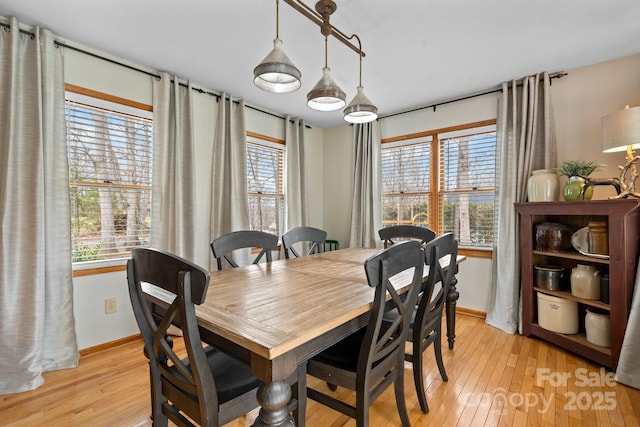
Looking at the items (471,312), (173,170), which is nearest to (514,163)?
(471,312)

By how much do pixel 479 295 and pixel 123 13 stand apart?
3.93 m

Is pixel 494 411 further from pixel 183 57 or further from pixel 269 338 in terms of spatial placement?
pixel 183 57

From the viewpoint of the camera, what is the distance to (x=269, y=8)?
74.0 inches

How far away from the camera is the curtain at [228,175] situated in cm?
314

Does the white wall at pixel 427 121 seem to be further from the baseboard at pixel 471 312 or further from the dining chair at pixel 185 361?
the dining chair at pixel 185 361

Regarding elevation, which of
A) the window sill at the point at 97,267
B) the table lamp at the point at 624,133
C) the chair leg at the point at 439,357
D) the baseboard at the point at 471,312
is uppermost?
the table lamp at the point at 624,133

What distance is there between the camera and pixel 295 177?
13.1 ft

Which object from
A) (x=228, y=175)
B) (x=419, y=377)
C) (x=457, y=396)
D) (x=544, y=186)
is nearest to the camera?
(x=419, y=377)

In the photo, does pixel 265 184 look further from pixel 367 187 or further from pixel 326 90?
pixel 326 90

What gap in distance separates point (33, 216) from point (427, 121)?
377 cm

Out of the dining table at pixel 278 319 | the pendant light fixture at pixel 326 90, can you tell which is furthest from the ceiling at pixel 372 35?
the dining table at pixel 278 319

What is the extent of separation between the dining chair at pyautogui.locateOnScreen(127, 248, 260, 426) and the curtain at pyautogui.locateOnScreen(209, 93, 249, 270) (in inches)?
72.3

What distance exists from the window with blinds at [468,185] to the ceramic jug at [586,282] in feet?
2.80

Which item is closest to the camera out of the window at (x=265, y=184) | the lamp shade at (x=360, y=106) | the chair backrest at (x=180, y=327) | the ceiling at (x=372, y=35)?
the chair backrest at (x=180, y=327)
